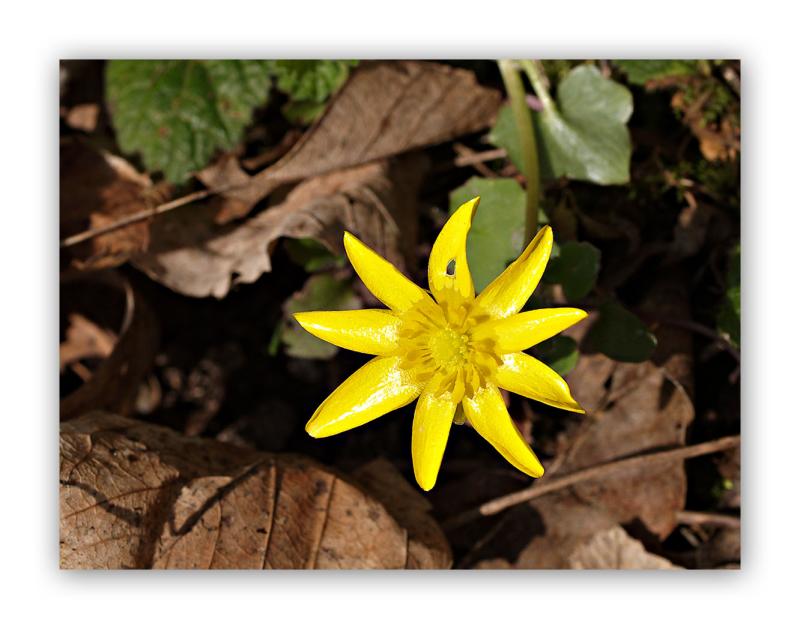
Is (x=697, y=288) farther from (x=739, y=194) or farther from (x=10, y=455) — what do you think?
(x=10, y=455)

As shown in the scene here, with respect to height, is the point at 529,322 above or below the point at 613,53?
below

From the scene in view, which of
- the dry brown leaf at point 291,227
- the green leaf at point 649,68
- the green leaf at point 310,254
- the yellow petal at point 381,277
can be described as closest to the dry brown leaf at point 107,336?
the dry brown leaf at point 291,227

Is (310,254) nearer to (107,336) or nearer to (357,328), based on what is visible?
(107,336)

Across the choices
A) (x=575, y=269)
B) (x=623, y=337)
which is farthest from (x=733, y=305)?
(x=575, y=269)

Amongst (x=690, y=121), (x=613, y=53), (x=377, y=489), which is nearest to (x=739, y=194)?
(x=690, y=121)

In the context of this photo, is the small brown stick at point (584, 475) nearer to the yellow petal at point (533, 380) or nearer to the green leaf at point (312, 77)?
the yellow petal at point (533, 380)

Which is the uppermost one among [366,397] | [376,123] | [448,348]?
[376,123]

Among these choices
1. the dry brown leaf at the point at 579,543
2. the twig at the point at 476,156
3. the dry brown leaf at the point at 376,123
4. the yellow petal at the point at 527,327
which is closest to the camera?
the yellow petal at the point at 527,327
